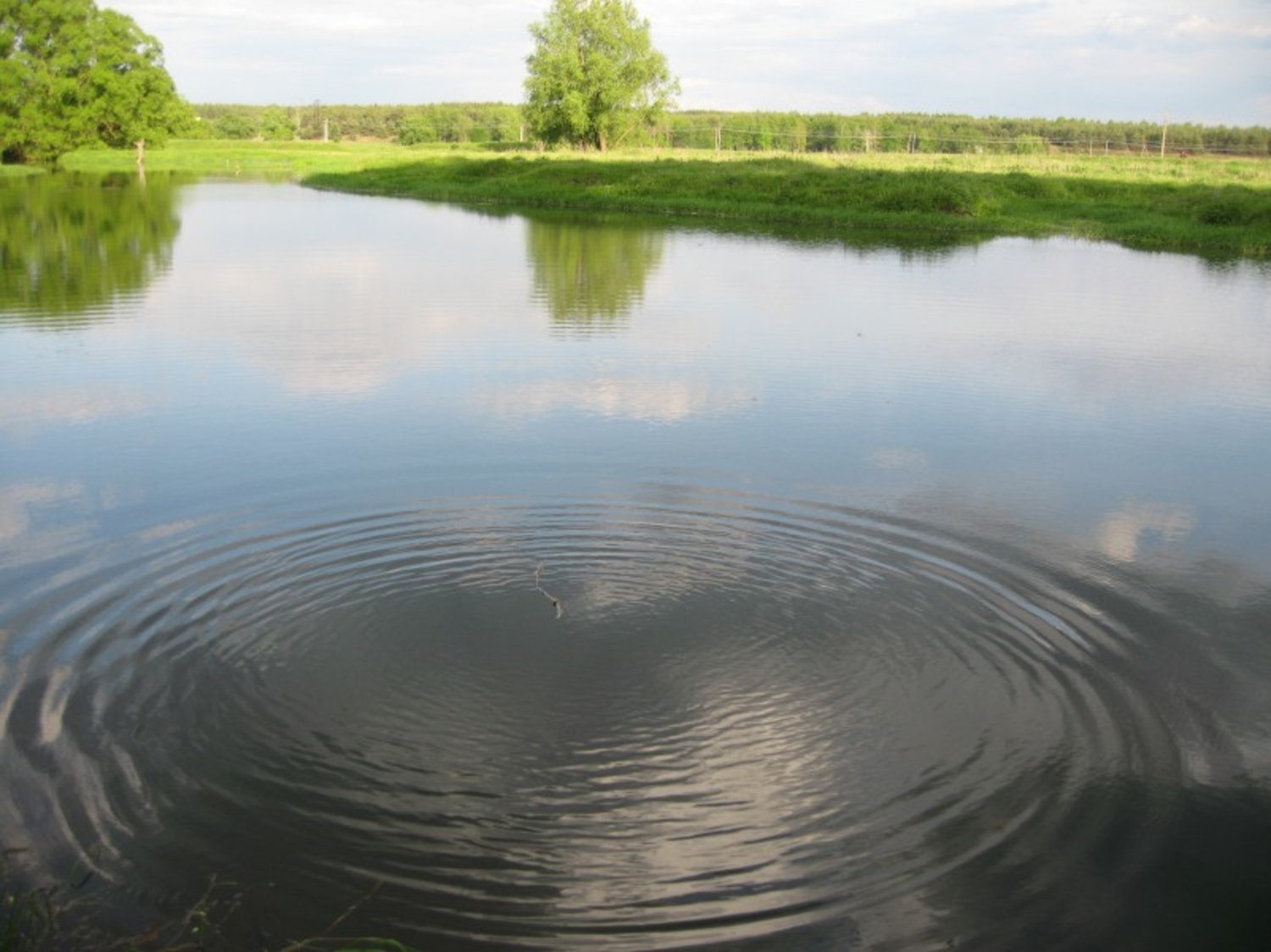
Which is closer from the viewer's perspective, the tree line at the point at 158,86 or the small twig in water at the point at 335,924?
the small twig in water at the point at 335,924

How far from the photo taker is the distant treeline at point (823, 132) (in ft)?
229

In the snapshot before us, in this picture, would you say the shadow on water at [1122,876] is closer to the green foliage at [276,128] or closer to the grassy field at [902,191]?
the grassy field at [902,191]

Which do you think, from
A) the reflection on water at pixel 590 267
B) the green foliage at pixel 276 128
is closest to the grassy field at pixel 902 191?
the reflection on water at pixel 590 267

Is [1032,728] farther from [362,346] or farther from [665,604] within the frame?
[362,346]

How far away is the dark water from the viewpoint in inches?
172

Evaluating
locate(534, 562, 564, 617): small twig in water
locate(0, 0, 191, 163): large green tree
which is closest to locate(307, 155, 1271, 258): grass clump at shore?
locate(0, 0, 191, 163): large green tree

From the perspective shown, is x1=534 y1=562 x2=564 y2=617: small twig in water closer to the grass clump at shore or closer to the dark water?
the dark water

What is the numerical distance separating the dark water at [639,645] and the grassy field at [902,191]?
16972mm

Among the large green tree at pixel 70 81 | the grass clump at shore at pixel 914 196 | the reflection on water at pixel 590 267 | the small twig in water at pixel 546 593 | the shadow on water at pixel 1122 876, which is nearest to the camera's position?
the shadow on water at pixel 1122 876

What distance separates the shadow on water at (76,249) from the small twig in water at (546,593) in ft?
32.6

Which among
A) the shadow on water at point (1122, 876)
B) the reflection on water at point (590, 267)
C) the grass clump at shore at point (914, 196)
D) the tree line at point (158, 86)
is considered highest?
the tree line at point (158, 86)

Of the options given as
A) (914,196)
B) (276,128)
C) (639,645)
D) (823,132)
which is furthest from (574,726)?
(276,128)

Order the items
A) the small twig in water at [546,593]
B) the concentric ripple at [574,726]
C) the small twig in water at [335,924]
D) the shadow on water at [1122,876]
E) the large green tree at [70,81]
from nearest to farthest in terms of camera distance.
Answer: the small twig in water at [335,924] → the shadow on water at [1122,876] → the concentric ripple at [574,726] → the small twig in water at [546,593] → the large green tree at [70,81]

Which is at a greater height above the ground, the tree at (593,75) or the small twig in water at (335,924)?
the tree at (593,75)
